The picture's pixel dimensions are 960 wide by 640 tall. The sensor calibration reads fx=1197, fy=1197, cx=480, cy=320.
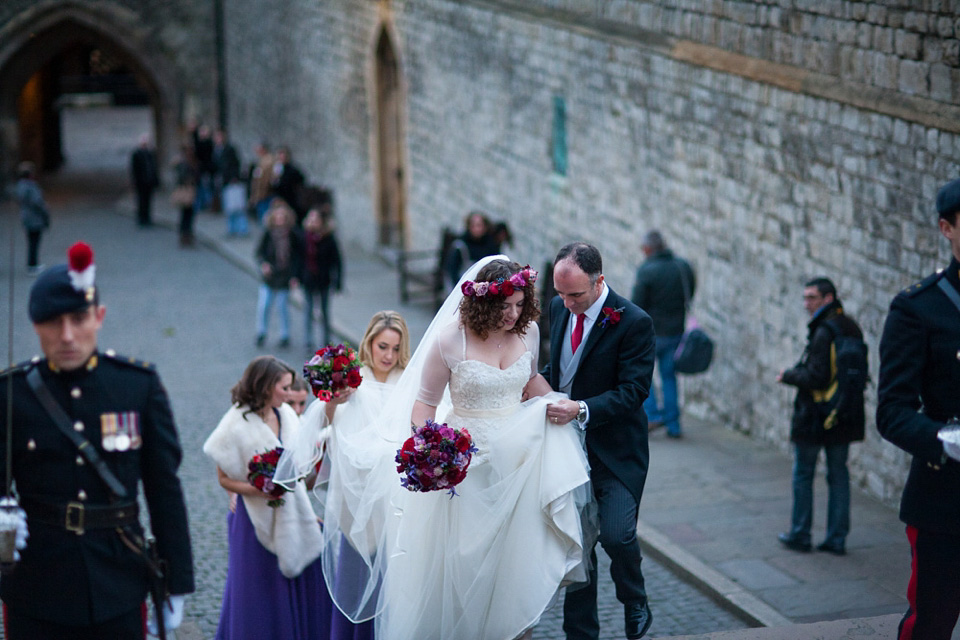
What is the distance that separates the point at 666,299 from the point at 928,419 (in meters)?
6.09

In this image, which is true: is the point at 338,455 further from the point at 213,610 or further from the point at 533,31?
the point at 533,31

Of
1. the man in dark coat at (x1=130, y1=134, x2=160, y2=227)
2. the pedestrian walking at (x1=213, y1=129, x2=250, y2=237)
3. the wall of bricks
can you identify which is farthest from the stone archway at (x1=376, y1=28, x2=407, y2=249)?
the man in dark coat at (x1=130, y1=134, x2=160, y2=227)

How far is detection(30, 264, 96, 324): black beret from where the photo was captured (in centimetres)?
376

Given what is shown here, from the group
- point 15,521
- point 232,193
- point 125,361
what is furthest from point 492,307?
point 232,193

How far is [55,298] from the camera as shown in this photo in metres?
3.77

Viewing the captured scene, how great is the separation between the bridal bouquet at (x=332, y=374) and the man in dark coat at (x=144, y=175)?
17941mm

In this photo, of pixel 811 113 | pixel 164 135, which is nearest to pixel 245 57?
pixel 164 135

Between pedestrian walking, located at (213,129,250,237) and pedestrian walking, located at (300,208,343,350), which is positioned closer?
pedestrian walking, located at (300,208,343,350)

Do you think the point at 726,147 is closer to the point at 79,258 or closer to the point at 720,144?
the point at 720,144

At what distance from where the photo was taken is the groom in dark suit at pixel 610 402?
5.27 m

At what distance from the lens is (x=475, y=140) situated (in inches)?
644

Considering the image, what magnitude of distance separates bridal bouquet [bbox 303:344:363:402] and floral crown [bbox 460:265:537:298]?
0.82m

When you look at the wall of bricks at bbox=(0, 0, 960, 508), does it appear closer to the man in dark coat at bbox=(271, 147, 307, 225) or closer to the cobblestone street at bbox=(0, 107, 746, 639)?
the man in dark coat at bbox=(271, 147, 307, 225)

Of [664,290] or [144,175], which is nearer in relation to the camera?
[664,290]
